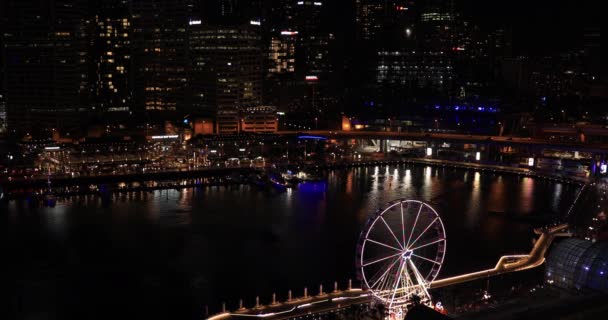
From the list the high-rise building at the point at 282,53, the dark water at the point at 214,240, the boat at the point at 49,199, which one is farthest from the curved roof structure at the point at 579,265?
the high-rise building at the point at 282,53

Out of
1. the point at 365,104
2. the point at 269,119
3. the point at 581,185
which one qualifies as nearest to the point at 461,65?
the point at 365,104

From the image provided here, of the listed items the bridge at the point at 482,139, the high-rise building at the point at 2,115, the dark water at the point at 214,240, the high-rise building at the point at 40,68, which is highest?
the high-rise building at the point at 40,68

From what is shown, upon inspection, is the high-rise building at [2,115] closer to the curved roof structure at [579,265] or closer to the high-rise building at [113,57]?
the high-rise building at [113,57]

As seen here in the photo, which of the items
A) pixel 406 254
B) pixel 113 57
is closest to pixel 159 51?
pixel 113 57

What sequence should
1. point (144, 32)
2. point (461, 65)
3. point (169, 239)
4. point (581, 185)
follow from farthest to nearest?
1. point (461, 65)
2. point (144, 32)
3. point (581, 185)
4. point (169, 239)

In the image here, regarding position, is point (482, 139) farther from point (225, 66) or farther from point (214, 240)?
point (214, 240)

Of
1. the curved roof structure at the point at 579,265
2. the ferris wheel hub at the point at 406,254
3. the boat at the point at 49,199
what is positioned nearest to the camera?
the curved roof structure at the point at 579,265

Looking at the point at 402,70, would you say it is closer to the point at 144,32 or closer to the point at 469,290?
the point at 144,32
